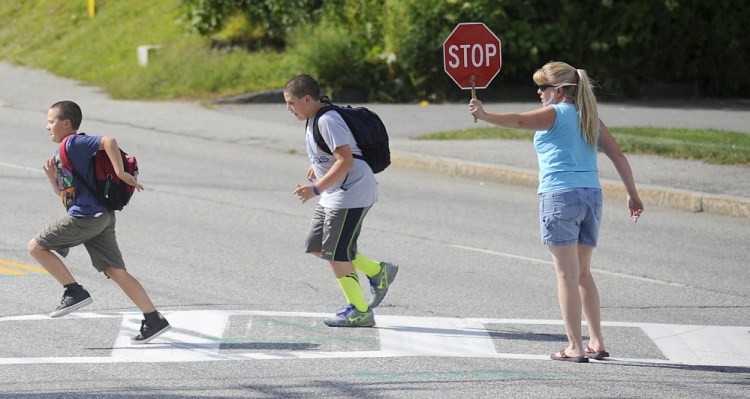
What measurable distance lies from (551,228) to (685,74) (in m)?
17.4

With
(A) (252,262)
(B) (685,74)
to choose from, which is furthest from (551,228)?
(B) (685,74)

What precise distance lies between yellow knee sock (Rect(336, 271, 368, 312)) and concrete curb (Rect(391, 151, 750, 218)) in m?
6.53

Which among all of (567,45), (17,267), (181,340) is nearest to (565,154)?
(181,340)

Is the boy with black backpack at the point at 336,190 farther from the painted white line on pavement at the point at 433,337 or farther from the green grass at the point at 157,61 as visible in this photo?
the green grass at the point at 157,61

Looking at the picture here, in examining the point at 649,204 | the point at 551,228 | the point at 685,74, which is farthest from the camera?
the point at 685,74

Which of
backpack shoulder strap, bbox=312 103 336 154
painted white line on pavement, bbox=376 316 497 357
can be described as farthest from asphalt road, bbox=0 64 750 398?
backpack shoulder strap, bbox=312 103 336 154

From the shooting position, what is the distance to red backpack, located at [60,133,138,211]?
23.3 ft

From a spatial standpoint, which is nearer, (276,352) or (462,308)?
(276,352)

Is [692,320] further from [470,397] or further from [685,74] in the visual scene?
[685,74]

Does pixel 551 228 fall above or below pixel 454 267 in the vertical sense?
above

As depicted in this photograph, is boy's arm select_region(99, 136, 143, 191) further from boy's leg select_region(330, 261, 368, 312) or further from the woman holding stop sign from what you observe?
the woman holding stop sign

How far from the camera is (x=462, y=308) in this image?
8422mm

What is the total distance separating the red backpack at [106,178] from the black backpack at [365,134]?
116cm

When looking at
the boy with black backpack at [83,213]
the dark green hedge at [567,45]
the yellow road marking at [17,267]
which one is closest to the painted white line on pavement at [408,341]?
the boy with black backpack at [83,213]
